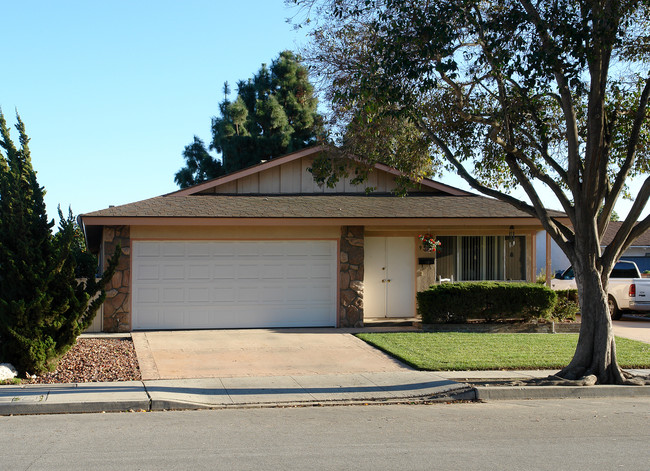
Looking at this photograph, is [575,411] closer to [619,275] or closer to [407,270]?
[407,270]

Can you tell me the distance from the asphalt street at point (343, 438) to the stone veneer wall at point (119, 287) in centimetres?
708

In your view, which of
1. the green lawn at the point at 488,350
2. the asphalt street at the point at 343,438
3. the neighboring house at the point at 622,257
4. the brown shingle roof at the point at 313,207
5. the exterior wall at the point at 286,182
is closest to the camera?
the asphalt street at the point at 343,438

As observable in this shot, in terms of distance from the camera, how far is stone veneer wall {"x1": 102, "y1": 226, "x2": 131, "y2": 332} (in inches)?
622

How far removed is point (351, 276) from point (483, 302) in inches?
125

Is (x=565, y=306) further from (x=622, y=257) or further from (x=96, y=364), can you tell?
(x=622, y=257)

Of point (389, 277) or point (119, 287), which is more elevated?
point (389, 277)

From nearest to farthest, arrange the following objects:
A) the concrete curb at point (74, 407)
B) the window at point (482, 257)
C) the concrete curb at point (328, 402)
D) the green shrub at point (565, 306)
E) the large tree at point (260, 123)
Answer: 1. the concrete curb at point (74, 407)
2. the concrete curb at point (328, 402)
3. the green shrub at point (565, 306)
4. the window at point (482, 257)
5. the large tree at point (260, 123)

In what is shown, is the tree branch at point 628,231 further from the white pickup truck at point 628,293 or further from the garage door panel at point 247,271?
the white pickup truck at point 628,293

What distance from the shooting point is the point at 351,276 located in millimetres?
16859

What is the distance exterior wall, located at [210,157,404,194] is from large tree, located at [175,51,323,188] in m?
14.3

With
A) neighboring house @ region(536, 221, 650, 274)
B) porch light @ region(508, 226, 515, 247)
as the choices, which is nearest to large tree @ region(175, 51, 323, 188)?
neighboring house @ region(536, 221, 650, 274)

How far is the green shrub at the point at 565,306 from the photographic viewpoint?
1745 cm

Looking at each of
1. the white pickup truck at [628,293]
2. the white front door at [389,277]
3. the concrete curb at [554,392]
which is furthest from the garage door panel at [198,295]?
the white pickup truck at [628,293]

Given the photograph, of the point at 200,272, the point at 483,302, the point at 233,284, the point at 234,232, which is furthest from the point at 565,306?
the point at 200,272
